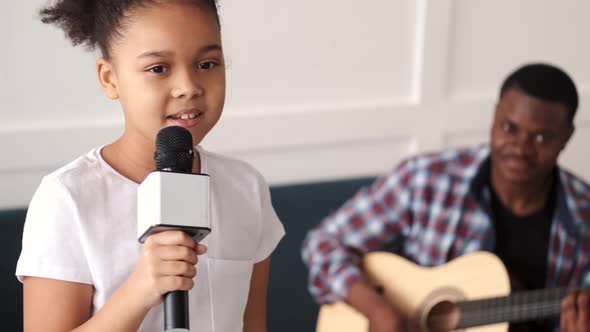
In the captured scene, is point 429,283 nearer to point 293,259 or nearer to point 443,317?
point 443,317

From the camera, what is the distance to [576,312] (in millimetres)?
1212

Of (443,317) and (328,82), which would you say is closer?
(443,317)

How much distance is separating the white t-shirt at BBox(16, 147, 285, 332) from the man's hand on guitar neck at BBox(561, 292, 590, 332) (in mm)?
680

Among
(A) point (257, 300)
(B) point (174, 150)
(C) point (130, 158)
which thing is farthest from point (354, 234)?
(B) point (174, 150)

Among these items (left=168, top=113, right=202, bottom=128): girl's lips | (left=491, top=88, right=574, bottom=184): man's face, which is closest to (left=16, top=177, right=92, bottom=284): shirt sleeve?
(left=168, top=113, right=202, bottom=128): girl's lips

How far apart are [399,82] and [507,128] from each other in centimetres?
27

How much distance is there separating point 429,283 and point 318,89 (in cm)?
39

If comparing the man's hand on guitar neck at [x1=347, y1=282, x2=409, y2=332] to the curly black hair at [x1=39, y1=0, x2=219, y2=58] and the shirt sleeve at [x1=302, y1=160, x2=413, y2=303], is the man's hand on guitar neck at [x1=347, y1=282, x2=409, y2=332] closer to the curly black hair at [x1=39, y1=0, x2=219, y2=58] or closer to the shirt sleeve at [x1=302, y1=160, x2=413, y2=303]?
the shirt sleeve at [x1=302, y1=160, x2=413, y2=303]

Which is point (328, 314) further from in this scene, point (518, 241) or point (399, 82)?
point (399, 82)

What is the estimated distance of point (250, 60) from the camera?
119cm

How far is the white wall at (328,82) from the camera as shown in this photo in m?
1.05

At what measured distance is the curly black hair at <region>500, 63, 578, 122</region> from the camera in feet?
3.84

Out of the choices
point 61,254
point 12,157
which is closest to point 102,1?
point 61,254

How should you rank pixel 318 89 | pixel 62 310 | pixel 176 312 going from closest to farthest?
pixel 176 312 → pixel 62 310 → pixel 318 89
